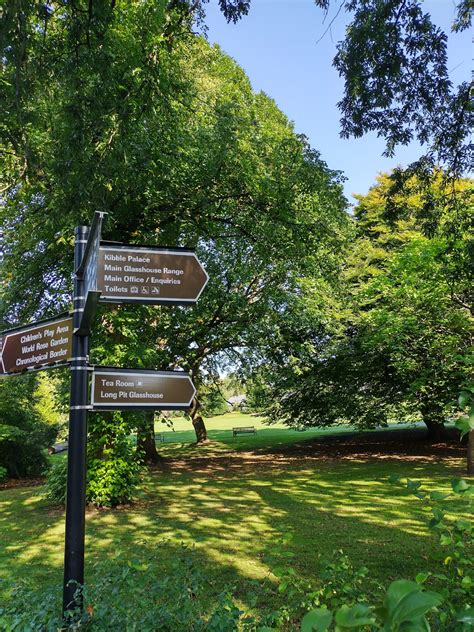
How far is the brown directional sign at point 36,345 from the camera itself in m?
3.08

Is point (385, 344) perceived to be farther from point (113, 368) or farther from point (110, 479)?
point (113, 368)

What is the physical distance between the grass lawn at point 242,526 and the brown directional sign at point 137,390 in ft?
2.97

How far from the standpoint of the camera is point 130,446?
28.7 ft

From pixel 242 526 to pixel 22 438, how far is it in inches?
368

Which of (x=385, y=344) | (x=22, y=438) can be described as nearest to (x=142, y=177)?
(x=385, y=344)

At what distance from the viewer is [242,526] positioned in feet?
23.8

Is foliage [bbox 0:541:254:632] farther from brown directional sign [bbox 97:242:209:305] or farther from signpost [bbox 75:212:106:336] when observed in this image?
brown directional sign [bbox 97:242:209:305]

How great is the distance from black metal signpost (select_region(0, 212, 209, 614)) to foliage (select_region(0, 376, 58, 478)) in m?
11.5

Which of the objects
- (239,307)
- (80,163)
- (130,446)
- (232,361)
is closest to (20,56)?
(80,163)

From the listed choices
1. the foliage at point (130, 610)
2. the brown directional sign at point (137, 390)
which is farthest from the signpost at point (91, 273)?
the foliage at point (130, 610)

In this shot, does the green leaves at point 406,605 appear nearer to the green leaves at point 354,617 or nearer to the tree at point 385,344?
the green leaves at point 354,617

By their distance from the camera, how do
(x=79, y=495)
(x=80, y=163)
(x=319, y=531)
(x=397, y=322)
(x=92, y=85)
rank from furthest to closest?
(x=397, y=322) → (x=319, y=531) → (x=92, y=85) → (x=80, y=163) → (x=79, y=495)

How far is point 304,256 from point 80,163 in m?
6.58

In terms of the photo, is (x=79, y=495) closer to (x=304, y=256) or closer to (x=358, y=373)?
(x=304, y=256)
